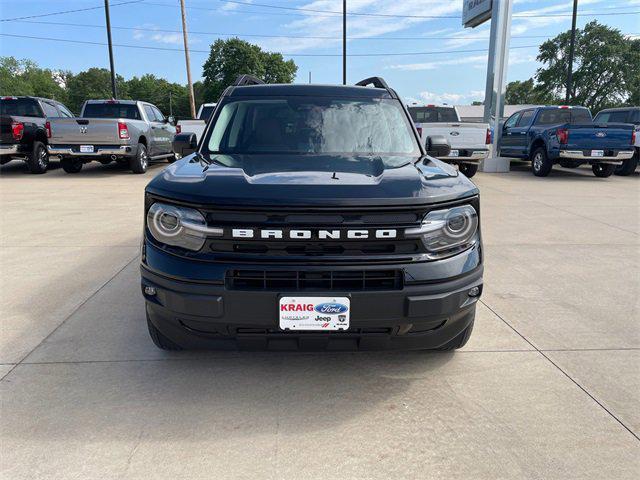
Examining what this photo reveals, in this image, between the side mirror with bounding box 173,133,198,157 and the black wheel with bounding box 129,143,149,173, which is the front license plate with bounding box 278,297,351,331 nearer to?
the side mirror with bounding box 173,133,198,157

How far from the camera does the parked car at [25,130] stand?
41.9 ft

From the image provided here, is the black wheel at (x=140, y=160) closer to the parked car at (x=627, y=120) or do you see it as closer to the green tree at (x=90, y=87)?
the parked car at (x=627, y=120)

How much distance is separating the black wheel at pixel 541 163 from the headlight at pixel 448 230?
12.1 metres

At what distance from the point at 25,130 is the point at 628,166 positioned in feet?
52.7

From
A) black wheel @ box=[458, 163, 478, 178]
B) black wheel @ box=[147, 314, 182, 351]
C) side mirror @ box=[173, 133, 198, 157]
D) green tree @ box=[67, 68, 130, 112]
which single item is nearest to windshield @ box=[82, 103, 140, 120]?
black wheel @ box=[458, 163, 478, 178]

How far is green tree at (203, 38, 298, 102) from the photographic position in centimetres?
8181

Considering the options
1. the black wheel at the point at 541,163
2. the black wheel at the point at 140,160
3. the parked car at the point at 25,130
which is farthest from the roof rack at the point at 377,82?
the parked car at the point at 25,130

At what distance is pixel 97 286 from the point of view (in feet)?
15.3

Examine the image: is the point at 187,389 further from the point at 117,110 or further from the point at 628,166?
the point at 628,166

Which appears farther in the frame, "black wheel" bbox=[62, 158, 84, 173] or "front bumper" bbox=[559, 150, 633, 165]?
"black wheel" bbox=[62, 158, 84, 173]

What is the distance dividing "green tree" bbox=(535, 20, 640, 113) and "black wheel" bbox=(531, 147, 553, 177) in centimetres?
4624

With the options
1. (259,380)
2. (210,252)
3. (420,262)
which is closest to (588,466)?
(420,262)

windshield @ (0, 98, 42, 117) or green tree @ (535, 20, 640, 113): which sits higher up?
green tree @ (535, 20, 640, 113)

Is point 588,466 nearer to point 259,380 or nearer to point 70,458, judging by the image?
point 259,380
